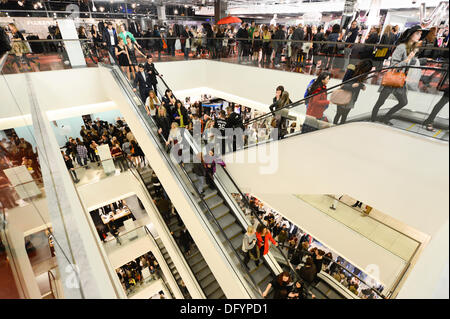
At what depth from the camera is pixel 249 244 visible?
4.99 m

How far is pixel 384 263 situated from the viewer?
262 inches

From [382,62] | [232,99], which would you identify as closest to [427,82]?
[382,62]

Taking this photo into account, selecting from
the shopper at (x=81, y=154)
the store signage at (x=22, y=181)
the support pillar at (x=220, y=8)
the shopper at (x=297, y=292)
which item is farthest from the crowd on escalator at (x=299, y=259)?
the support pillar at (x=220, y=8)

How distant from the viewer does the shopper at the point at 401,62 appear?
11.6ft

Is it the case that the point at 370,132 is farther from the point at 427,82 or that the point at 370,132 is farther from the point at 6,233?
the point at 6,233

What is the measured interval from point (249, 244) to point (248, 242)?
0.07 m

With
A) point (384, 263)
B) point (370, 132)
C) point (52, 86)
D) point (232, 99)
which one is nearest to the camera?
point (370, 132)

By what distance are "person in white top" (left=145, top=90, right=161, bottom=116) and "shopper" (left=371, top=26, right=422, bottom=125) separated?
5.18m

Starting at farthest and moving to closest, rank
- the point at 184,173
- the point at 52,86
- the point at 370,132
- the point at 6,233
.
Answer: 1. the point at 52,86
2. the point at 184,173
3. the point at 370,132
4. the point at 6,233

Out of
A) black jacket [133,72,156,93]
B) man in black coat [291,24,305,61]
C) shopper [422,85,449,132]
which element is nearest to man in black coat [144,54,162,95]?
black jacket [133,72,156,93]

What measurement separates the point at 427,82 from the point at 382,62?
298 cm

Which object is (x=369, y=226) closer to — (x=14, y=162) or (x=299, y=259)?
(x=299, y=259)

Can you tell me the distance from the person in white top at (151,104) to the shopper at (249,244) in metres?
4.05

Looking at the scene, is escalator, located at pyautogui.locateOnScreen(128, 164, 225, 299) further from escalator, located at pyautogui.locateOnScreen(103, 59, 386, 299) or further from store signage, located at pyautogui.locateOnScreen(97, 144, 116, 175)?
escalator, located at pyautogui.locateOnScreen(103, 59, 386, 299)
